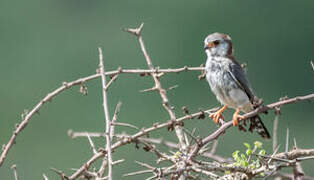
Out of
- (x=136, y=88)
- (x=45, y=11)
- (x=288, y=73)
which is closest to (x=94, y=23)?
(x=45, y=11)

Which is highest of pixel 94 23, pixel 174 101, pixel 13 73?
pixel 94 23

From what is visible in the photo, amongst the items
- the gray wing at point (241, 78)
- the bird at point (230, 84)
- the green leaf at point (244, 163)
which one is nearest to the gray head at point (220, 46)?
the bird at point (230, 84)

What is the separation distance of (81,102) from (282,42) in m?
11.0

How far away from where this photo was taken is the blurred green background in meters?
27.6

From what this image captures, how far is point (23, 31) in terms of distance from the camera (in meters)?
35.6

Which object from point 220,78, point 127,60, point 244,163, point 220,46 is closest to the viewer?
point 244,163

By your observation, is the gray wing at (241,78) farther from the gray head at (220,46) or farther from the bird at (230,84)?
the gray head at (220,46)

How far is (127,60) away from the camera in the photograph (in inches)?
1193

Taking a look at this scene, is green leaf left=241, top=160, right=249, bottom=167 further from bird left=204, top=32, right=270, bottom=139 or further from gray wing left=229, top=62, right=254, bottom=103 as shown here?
gray wing left=229, top=62, right=254, bottom=103

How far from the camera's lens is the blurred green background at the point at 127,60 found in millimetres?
27625

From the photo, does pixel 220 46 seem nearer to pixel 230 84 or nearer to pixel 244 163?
pixel 230 84

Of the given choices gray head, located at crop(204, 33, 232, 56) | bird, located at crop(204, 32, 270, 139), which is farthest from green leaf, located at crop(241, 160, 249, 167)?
gray head, located at crop(204, 33, 232, 56)

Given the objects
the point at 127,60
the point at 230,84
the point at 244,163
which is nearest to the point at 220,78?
the point at 230,84

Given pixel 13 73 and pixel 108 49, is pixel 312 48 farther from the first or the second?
pixel 13 73
